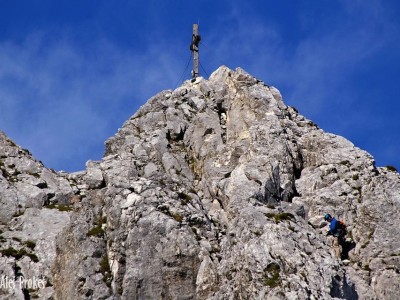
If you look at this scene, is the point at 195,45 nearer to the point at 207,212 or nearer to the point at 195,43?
the point at 195,43

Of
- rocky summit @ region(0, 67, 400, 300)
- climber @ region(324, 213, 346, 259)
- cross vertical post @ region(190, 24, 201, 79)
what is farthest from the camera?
cross vertical post @ region(190, 24, 201, 79)

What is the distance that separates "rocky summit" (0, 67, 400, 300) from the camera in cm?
4206

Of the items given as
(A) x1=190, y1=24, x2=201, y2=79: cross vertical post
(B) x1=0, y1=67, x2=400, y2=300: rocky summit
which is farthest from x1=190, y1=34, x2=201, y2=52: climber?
(B) x1=0, y1=67, x2=400, y2=300: rocky summit

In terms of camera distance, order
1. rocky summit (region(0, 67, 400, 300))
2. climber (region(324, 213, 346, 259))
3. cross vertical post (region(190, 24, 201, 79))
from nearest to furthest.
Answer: rocky summit (region(0, 67, 400, 300)) < climber (region(324, 213, 346, 259)) < cross vertical post (region(190, 24, 201, 79))

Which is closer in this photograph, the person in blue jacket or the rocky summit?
the rocky summit

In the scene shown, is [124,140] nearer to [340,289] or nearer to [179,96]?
[179,96]

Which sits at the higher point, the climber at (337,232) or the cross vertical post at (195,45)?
the cross vertical post at (195,45)

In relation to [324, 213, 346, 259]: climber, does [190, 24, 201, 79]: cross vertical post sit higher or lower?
higher

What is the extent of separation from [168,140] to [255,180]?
40.7 ft

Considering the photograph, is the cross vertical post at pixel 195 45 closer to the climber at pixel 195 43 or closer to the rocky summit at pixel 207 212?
the climber at pixel 195 43

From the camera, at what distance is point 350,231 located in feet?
160

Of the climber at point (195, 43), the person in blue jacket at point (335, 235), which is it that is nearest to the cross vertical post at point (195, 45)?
the climber at point (195, 43)

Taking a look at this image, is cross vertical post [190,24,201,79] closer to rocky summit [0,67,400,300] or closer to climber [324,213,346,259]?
rocky summit [0,67,400,300]

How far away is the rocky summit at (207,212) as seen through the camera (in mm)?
42062
